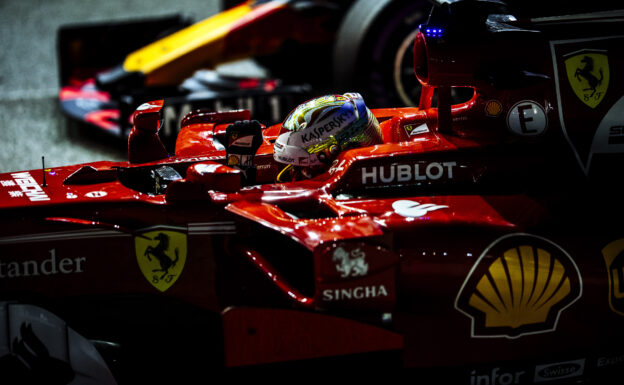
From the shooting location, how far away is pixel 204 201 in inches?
112

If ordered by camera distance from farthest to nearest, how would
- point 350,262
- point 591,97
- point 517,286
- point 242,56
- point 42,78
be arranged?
point 42,78 < point 242,56 < point 591,97 < point 517,286 < point 350,262

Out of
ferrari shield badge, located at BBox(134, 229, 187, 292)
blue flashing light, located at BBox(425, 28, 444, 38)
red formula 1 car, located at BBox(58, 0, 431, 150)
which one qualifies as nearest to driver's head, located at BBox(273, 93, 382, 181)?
blue flashing light, located at BBox(425, 28, 444, 38)

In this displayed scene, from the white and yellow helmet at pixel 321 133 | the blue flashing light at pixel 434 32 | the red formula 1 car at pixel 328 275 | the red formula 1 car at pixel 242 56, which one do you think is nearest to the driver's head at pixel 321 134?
the white and yellow helmet at pixel 321 133

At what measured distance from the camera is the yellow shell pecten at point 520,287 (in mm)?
2781

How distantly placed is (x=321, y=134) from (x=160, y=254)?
83 centimetres

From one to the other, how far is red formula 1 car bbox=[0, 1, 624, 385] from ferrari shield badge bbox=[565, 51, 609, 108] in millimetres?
360

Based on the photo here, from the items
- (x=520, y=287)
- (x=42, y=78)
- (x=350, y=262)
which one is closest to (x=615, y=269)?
(x=520, y=287)

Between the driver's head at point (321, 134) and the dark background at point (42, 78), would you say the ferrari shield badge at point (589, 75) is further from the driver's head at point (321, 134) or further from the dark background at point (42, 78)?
the dark background at point (42, 78)

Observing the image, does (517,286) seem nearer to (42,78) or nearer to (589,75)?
(589,75)

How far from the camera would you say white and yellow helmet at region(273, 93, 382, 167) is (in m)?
3.18

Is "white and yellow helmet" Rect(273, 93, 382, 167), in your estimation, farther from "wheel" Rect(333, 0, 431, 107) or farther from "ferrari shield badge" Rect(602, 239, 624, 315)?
"wheel" Rect(333, 0, 431, 107)

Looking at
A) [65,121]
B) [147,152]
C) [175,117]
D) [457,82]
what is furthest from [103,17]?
[457,82]

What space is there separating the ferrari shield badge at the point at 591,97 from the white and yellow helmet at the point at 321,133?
32.8 inches

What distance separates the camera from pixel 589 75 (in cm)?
315
